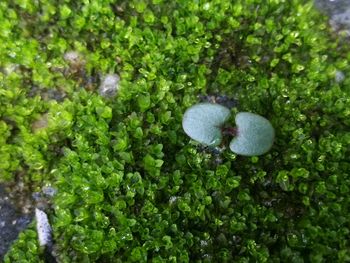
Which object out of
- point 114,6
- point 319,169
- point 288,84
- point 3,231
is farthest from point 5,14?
point 319,169

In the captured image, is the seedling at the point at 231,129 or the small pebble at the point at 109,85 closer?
the seedling at the point at 231,129

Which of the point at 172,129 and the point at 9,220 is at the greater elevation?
the point at 172,129

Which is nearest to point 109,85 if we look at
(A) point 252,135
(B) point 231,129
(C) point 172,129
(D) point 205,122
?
(C) point 172,129

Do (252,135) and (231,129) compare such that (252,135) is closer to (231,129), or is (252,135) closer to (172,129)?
(231,129)

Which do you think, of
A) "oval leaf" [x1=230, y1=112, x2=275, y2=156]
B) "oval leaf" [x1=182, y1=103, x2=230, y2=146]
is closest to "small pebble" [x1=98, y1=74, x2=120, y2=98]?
"oval leaf" [x1=182, y1=103, x2=230, y2=146]

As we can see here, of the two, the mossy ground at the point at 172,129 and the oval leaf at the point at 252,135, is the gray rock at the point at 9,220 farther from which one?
the oval leaf at the point at 252,135

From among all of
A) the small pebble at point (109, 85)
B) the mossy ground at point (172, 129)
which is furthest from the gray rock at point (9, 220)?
the small pebble at point (109, 85)

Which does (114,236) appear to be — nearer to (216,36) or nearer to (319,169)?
(319,169)
